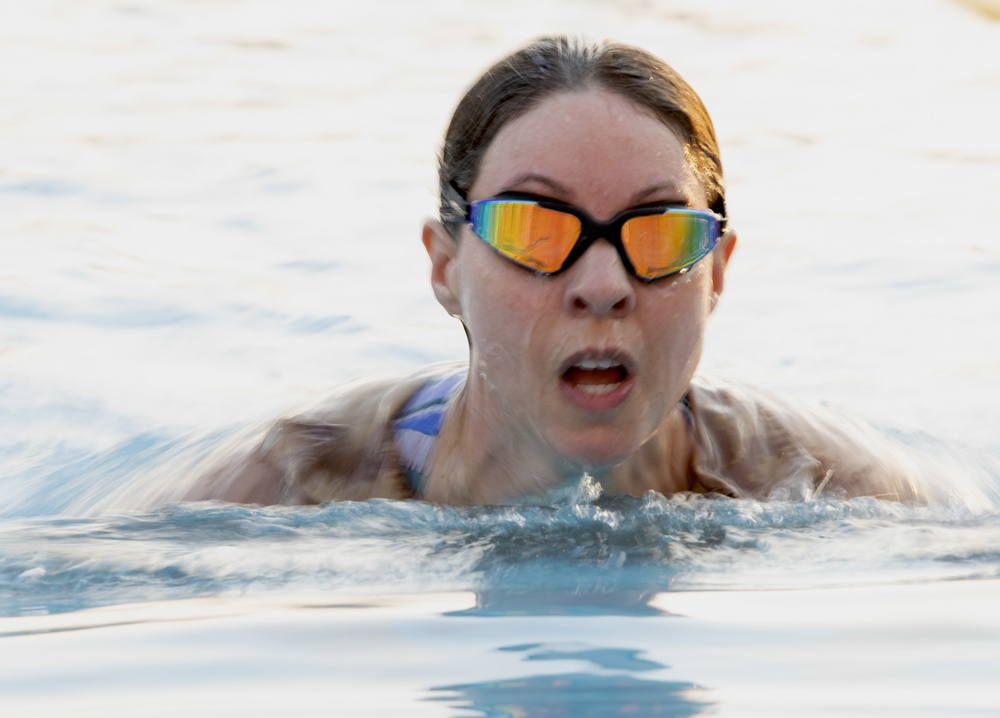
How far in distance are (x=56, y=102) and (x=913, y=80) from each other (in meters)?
5.98

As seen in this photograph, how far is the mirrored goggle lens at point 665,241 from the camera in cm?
274

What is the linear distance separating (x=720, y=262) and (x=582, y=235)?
464 mm

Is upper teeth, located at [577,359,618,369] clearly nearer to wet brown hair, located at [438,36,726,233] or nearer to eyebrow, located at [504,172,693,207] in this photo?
eyebrow, located at [504,172,693,207]

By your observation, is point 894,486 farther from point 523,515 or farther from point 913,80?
point 913,80

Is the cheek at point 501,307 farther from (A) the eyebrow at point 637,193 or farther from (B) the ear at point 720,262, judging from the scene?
→ (B) the ear at point 720,262

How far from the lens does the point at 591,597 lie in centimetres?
228

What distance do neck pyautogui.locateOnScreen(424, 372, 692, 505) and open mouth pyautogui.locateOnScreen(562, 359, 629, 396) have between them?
207mm

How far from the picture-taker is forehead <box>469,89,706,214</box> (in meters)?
2.76

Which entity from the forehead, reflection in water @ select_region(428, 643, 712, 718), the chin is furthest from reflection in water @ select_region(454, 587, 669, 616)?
the forehead

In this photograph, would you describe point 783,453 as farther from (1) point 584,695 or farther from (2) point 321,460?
(1) point 584,695

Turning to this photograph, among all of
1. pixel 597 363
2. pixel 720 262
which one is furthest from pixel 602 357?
pixel 720 262

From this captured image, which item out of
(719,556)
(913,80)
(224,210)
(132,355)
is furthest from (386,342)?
(913,80)

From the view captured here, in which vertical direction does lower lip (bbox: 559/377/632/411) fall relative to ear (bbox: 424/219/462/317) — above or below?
below

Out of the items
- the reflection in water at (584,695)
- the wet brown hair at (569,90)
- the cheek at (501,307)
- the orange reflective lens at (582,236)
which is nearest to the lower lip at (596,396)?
the cheek at (501,307)
